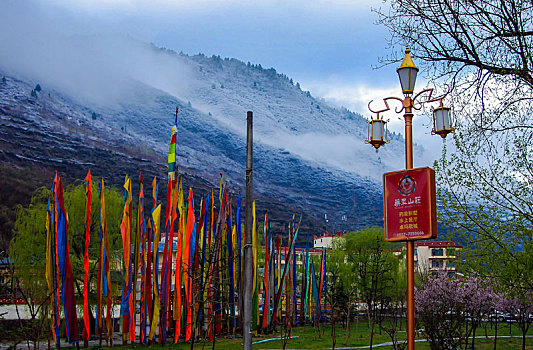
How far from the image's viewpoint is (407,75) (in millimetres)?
8859

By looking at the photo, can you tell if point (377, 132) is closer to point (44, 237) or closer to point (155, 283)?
point (155, 283)

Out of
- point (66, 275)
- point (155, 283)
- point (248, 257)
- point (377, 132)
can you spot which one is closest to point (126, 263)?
point (155, 283)

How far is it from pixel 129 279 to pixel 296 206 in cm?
16283

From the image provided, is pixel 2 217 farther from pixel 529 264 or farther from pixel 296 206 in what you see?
pixel 296 206

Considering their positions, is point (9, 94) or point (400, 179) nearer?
point (400, 179)

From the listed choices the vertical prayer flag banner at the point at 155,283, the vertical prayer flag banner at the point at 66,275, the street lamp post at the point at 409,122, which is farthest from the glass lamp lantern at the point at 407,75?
the vertical prayer flag banner at the point at 155,283

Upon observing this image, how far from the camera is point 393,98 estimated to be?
9125 mm

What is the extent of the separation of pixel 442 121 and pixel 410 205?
1500 mm

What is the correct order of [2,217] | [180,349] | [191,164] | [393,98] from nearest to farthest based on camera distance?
Result: 1. [393,98]
2. [180,349]
3. [2,217]
4. [191,164]

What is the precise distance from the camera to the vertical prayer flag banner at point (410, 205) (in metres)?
8.09

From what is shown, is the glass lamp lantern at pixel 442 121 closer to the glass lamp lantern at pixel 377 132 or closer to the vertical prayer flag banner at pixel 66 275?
the glass lamp lantern at pixel 377 132

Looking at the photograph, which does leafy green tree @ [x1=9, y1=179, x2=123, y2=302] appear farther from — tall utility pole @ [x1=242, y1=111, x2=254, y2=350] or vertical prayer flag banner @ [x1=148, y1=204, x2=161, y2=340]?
tall utility pole @ [x1=242, y1=111, x2=254, y2=350]

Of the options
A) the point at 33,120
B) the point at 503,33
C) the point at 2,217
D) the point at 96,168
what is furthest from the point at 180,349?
the point at 33,120

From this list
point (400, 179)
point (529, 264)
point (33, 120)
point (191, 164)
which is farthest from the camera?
point (191, 164)
